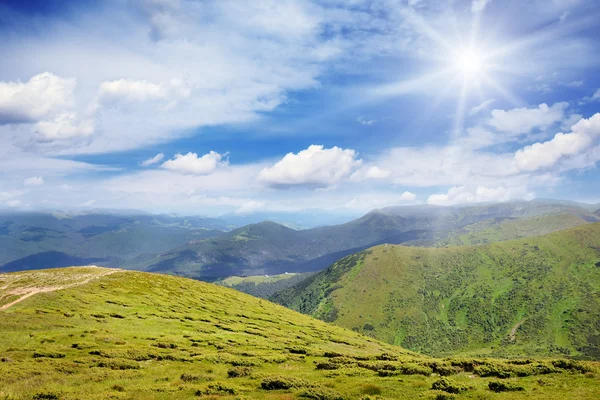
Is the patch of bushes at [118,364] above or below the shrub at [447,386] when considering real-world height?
below

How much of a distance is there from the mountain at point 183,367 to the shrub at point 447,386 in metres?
0.10

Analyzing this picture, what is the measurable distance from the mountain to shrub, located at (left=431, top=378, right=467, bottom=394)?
0.34 feet

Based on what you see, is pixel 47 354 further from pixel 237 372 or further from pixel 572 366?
pixel 572 366

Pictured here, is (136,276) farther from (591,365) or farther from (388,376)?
(591,365)

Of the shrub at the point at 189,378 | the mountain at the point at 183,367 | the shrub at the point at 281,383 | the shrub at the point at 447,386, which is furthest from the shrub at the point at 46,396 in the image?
the shrub at the point at 447,386

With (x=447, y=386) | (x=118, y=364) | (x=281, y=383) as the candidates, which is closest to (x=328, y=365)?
(x=281, y=383)

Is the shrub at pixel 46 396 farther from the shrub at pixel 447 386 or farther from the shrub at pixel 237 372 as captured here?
the shrub at pixel 447 386

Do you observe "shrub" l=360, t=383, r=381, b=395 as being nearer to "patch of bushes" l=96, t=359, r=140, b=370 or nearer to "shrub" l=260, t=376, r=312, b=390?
"shrub" l=260, t=376, r=312, b=390

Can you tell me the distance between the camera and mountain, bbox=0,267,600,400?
26.6 m

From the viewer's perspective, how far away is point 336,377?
33625 millimetres

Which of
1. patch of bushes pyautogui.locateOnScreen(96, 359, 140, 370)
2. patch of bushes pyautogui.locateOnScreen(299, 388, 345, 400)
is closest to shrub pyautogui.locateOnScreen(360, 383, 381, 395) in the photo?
patch of bushes pyautogui.locateOnScreen(299, 388, 345, 400)

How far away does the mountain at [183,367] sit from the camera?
26.6m

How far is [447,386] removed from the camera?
90.7 feet

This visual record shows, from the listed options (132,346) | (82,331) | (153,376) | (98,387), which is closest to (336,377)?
(153,376)
